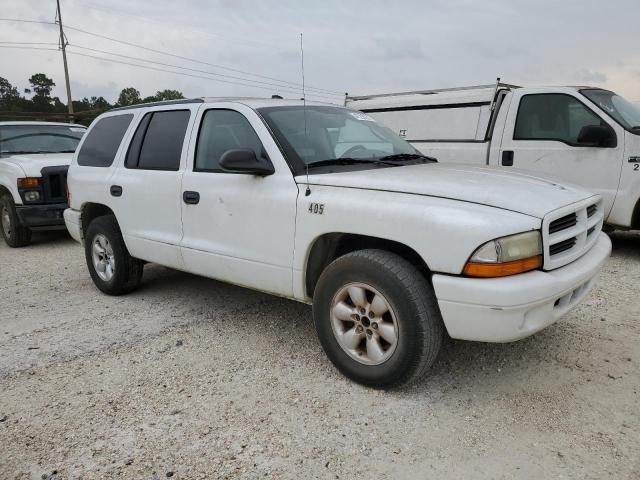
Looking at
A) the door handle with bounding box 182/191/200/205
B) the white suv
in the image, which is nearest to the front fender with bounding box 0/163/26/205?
the white suv

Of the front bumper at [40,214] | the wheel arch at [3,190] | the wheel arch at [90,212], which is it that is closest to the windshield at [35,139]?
the wheel arch at [3,190]

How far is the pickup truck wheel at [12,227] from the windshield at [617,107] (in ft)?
24.9

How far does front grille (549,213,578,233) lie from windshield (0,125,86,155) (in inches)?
304

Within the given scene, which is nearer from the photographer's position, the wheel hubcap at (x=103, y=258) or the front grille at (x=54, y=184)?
the wheel hubcap at (x=103, y=258)

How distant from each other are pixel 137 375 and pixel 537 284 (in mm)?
2419

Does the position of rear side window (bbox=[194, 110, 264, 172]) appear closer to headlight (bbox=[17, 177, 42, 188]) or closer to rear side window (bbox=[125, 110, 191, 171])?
rear side window (bbox=[125, 110, 191, 171])

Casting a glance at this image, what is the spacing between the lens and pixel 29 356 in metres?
3.64

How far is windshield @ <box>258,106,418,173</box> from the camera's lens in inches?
137

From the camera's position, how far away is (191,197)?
3891 millimetres

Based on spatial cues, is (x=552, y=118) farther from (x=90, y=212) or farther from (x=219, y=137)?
(x=90, y=212)

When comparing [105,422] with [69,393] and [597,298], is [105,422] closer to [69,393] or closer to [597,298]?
[69,393]

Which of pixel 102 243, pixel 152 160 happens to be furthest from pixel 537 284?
Answer: pixel 102 243

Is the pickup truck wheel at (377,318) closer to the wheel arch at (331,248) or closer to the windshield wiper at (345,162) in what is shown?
the wheel arch at (331,248)

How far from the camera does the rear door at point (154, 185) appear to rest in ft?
13.4
